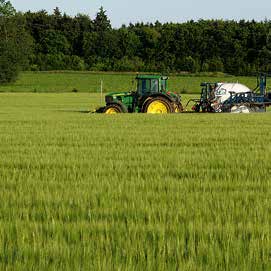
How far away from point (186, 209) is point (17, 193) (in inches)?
66.4

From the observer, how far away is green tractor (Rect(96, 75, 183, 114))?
2495 cm

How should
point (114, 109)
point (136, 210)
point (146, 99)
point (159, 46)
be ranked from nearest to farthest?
point (136, 210), point (146, 99), point (114, 109), point (159, 46)

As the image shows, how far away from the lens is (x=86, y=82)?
84.2m

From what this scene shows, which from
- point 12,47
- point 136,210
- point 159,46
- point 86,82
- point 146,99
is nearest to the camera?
point 136,210

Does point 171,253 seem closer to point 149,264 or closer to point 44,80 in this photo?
point 149,264

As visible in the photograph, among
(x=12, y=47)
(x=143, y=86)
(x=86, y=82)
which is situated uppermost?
(x=12, y=47)

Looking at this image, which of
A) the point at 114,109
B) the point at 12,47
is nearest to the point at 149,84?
the point at 114,109

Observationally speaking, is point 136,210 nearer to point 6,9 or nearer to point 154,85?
point 154,85

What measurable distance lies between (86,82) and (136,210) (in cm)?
7968

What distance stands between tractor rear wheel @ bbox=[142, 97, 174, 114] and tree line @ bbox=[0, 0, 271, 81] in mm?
70160

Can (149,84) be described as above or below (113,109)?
above

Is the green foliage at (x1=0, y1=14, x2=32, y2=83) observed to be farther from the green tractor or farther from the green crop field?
the green crop field

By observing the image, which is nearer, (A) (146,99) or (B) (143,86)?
(A) (146,99)

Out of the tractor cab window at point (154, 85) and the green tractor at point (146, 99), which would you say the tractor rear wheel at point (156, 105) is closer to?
the green tractor at point (146, 99)
